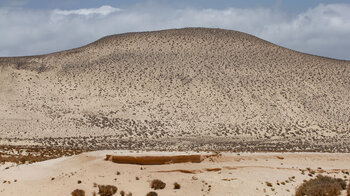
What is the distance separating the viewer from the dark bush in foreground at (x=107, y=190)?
59.9ft

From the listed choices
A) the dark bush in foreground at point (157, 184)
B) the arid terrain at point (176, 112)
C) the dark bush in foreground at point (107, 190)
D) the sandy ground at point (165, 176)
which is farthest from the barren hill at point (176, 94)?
the dark bush in foreground at point (107, 190)

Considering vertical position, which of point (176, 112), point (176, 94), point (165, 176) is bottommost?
point (176, 112)

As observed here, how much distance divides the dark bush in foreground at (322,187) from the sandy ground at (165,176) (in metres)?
0.56

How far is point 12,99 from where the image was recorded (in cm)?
6450

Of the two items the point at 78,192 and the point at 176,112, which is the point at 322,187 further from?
the point at 176,112

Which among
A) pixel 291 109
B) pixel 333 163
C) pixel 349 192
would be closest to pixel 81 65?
pixel 291 109

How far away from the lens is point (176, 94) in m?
68.1

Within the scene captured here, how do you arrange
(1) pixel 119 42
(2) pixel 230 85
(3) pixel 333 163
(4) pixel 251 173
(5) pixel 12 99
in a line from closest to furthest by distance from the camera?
1. (4) pixel 251 173
2. (3) pixel 333 163
3. (5) pixel 12 99
4. (2) pixel 230 85
5. (1) pixel 119 42

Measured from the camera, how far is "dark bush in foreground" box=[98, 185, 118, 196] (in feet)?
59.9

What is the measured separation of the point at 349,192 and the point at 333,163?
671 centimetres

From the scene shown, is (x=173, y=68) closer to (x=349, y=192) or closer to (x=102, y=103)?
(x=102, y=103)

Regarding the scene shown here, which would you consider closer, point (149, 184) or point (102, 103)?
point (149, 184)

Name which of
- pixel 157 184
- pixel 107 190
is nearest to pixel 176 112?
pixel 157 184

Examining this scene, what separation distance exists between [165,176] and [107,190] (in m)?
2.51
